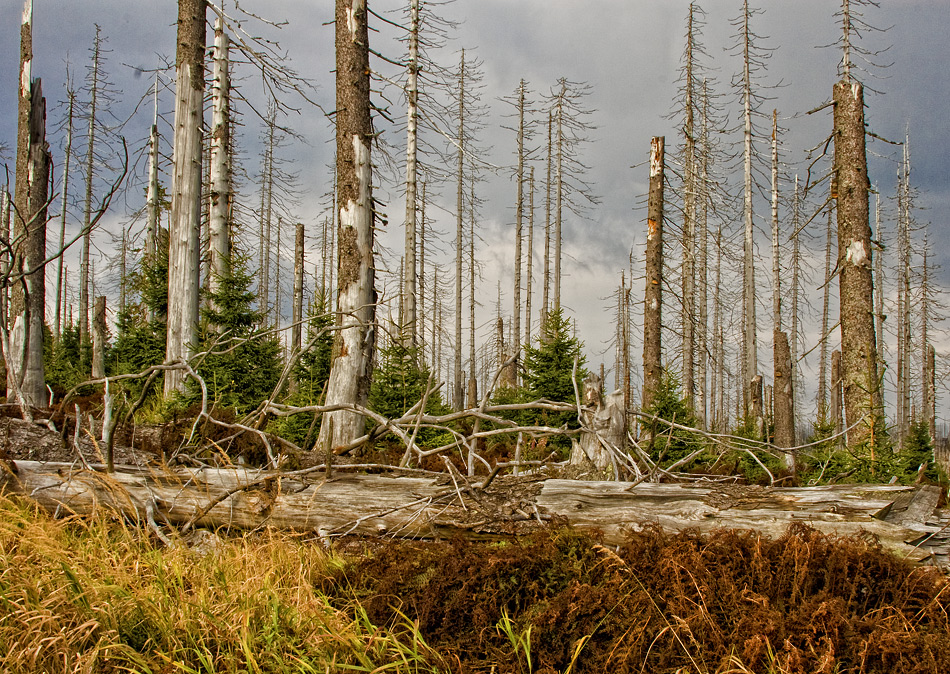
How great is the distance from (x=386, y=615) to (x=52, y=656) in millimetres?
1515

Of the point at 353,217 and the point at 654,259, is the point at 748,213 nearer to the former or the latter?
the point at 654,259

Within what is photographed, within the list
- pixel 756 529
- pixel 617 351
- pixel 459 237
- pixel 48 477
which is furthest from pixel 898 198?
pixel 48 477

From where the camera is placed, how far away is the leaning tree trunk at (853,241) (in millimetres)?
8586

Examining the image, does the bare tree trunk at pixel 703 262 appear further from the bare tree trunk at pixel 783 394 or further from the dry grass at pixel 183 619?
the dry grass at pixel 183 619

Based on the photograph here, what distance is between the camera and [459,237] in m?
28.0

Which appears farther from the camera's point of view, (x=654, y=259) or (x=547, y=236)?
(x=547, y=236)

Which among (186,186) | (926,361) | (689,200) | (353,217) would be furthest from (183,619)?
(926,361)

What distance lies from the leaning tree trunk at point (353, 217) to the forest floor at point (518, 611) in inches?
164

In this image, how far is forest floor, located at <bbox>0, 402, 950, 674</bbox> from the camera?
2463mm

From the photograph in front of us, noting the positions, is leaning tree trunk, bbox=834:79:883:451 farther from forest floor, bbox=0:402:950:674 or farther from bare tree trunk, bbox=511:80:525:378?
bare tree trunk, bbox=511:80:525:378

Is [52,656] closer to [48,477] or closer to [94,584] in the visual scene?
[94,584]

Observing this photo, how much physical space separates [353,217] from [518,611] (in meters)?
5.94

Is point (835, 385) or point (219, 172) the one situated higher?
point (219, 172)

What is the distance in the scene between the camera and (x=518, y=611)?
290 cm
